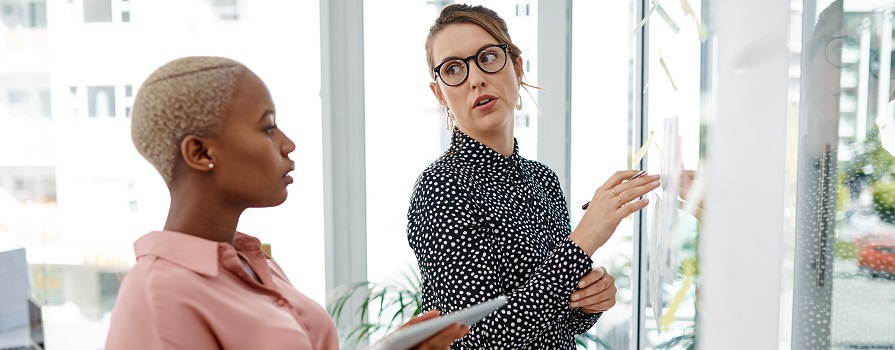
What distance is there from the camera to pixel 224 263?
73cm

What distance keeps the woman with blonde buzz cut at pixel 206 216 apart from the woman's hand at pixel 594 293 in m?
0.31

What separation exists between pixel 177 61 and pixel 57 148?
1.98 meters

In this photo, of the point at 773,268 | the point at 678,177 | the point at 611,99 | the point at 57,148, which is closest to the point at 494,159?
the point at 678,177

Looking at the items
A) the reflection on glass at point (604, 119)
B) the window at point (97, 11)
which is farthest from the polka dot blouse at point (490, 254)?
the window at point (97, 11)

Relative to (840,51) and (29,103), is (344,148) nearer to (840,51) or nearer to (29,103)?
(29,103)

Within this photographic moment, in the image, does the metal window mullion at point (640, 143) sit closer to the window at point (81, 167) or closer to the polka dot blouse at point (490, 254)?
the polka dot blouse at point (490, 254)

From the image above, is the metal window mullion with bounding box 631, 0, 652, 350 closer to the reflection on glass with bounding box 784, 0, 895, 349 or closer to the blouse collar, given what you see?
the blouse collar

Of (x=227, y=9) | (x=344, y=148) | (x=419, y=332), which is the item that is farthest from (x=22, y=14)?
(x=419, y=332)

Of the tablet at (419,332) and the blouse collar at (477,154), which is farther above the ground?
the blouse collar at (477,154)

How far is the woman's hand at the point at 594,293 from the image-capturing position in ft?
3.30

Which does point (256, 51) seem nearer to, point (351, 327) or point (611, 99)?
point (351, 327)

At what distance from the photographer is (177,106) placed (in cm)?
69

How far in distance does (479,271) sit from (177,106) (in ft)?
1.61

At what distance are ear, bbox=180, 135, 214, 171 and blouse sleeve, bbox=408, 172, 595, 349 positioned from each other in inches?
15.8
